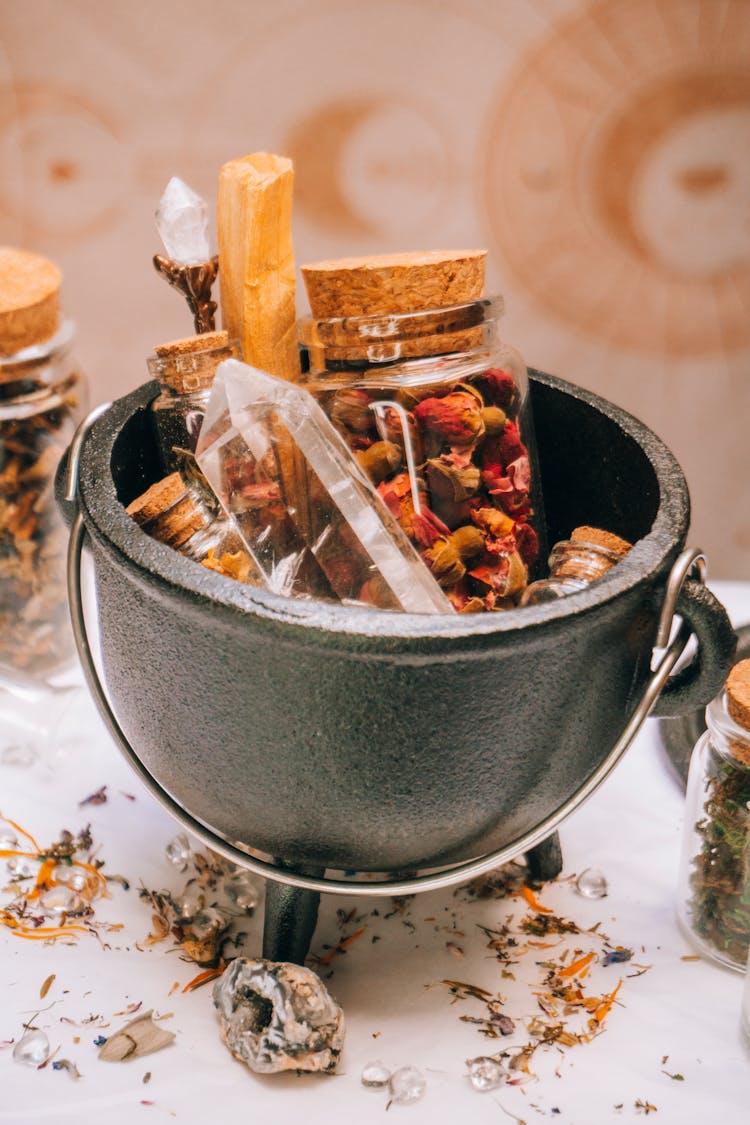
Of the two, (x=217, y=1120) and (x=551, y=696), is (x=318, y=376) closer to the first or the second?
(x=551, y=696)

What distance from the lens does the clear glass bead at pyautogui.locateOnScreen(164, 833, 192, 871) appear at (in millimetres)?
896

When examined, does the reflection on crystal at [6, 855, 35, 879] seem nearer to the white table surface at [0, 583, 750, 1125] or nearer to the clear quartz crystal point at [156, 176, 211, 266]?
the white table surface at [0, 583, 750, 1125]

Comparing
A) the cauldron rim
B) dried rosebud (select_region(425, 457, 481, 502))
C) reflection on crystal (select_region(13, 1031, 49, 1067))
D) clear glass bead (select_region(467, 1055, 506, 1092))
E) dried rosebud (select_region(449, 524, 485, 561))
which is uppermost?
dried rosebud (select_region(425, 457, 481, 502))

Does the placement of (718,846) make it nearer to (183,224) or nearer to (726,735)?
(726,735)

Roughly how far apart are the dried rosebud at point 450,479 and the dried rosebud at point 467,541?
23mm

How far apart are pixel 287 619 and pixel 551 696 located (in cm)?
17

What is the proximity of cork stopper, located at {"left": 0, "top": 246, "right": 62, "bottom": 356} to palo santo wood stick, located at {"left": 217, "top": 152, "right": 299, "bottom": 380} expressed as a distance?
0.89ft

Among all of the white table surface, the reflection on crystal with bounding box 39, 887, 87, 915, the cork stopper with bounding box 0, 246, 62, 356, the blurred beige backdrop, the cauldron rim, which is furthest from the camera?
the blurred beige backdrop

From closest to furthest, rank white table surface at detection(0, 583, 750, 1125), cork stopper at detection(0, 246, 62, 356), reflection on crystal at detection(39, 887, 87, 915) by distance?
white table surface at detection(0, 583, 750, 1125)
reflection on crystal at detection(39, 887, 87, 915)
cork stopper at detection(0, 246, 62, 356)

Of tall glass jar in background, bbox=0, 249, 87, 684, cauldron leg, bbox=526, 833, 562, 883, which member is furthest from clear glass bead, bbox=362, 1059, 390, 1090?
tall glass jar in background, bbox=0, 249, 87, 684

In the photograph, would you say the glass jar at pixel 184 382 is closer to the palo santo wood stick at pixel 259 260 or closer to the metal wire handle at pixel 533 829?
the palo santo wood stick at pixel 259 260

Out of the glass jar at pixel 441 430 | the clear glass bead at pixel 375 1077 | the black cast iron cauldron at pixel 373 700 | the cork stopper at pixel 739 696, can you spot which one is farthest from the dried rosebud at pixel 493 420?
the clear glass bead at pixel 375 1077

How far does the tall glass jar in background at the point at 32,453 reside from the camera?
3.36ft

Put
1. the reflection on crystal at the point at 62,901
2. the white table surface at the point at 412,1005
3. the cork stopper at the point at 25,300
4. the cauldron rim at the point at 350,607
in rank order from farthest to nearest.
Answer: the cork stopper at the point at 25,300
the reflection on crystal at the point at 62,901
the white table surface at the point at 412,1005
the cauldron rim at the point at 350,607
